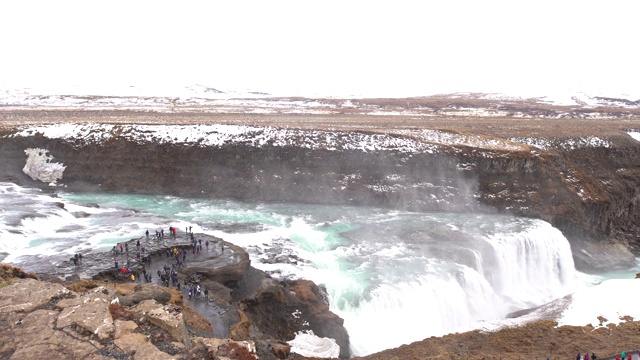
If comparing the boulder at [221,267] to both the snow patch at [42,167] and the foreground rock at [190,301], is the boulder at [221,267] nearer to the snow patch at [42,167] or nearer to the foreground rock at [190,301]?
the foreground rock at [190,301]

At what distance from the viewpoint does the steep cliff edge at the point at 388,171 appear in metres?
42.8

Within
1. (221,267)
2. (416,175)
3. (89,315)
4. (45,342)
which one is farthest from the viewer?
(416,175)

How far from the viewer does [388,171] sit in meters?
47.0

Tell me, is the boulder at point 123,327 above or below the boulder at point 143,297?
above

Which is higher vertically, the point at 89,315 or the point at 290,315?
the point at 89,315

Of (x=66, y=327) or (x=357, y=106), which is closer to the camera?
(x=66, y=327)

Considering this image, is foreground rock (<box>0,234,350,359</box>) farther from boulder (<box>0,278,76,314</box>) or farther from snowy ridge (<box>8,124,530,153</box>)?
snowy ridge (<box>8,124,530,153</box>)

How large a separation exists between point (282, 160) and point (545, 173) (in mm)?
26961

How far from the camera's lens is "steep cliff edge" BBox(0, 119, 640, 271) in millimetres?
42750

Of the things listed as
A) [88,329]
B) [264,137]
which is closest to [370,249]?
[264,137]

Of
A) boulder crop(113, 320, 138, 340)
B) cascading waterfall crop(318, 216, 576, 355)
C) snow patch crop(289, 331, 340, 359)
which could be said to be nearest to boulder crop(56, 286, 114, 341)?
boulder crop(113, 320, 138, 340)

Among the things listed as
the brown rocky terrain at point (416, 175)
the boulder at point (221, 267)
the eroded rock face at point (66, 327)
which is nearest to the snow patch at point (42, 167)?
the brown rocky terrain at point (416, 175)

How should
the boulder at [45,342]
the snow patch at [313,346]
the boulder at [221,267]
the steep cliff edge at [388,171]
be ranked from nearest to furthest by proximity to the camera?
the boulder at [45,342], the snow patch at [313,346], the boulder at [221,267], the steep cliff edge at [388,171]

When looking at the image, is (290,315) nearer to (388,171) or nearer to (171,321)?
(171,321)
